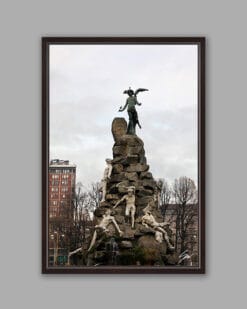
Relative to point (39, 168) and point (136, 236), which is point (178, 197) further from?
point (39, 168)

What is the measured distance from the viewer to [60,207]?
14.1 metres

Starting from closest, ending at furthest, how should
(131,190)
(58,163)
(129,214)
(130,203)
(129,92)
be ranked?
(58,163) < (129,92) < (129,214) < (130,203) < (131,190)

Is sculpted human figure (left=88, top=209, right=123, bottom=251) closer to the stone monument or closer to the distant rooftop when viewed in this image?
the stone monument

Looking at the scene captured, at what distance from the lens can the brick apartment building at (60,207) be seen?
12969mm

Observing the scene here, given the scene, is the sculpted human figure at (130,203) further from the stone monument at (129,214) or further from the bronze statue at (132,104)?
the bronze statue at (132,104)

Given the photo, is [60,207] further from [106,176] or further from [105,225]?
[106,176]

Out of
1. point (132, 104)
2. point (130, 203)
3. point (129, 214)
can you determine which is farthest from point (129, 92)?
point (129, 214)

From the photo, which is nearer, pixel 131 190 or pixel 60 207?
pixel 60 207

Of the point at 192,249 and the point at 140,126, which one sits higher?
the point at 140,126

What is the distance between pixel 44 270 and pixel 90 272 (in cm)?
64

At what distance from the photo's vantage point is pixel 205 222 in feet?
38.5

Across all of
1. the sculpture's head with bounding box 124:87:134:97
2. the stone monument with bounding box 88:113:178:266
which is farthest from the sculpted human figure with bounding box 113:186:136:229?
the sculpture's head with bounding box 124:87:134:97

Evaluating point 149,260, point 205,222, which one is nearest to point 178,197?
point 149,260

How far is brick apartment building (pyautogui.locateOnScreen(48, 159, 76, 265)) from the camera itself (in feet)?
42.5
